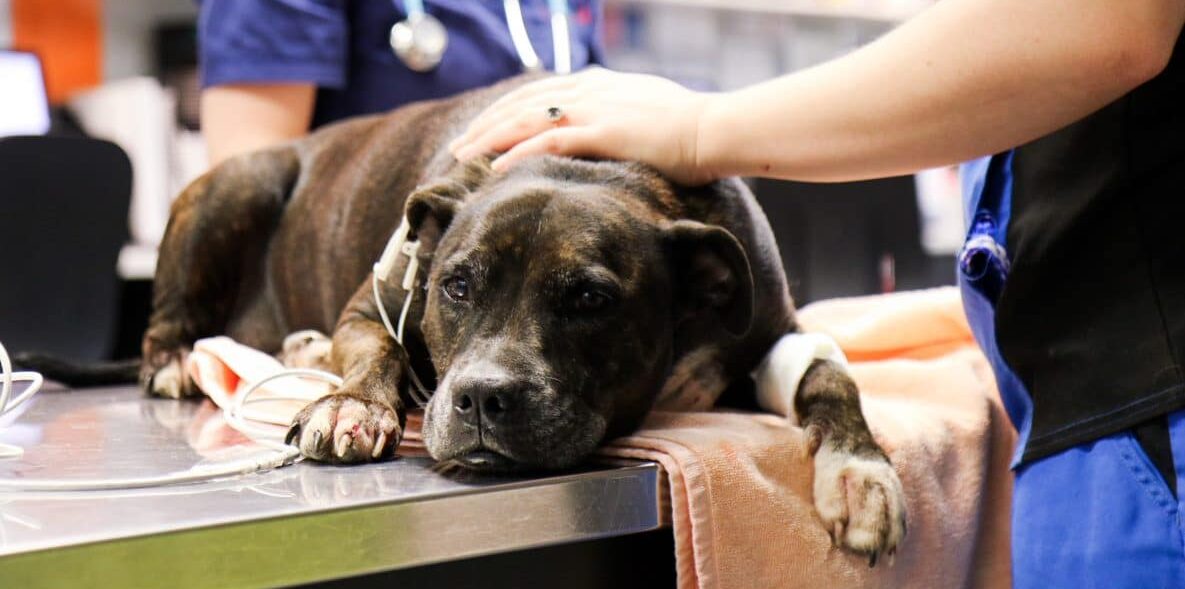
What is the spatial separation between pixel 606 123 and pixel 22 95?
2.41 metres

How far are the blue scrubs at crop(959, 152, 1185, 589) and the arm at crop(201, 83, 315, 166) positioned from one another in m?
1.37

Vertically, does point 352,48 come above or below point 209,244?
above

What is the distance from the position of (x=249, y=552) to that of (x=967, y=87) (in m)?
0.69

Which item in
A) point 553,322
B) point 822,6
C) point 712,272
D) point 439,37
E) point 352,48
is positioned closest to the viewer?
point 553,322

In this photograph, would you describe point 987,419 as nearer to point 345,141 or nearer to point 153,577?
point 153,577

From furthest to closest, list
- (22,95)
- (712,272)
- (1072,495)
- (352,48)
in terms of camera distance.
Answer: (22,95)
(352,48)
(712,272)
(1072,495)

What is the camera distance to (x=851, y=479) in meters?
1.19

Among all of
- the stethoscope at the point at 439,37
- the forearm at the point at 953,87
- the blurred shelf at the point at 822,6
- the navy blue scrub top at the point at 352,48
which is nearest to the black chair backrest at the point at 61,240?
the navy blue scrub top at the point at 352,48

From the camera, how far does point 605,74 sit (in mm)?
1396

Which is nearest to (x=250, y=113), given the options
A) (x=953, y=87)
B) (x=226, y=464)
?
(x=226, y=464)

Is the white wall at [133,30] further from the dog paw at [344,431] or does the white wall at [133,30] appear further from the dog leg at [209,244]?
the dog paw at [344,431]

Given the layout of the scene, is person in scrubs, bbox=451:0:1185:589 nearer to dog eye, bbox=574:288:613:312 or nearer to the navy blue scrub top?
dog eye, bbox=574:288:613:312

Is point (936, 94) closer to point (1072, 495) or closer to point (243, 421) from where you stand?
point (1072, 495)

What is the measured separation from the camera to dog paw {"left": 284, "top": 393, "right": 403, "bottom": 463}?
1130 mm
